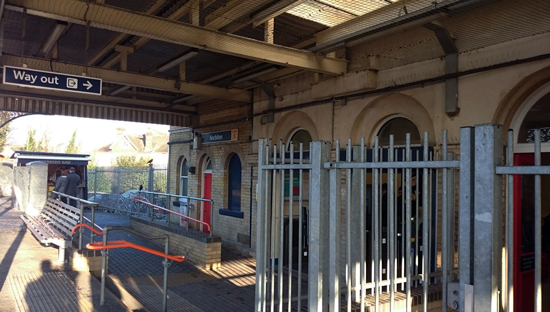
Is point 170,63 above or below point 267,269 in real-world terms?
above

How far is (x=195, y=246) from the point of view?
32.8 feet

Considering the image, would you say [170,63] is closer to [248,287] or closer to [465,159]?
[248,287]

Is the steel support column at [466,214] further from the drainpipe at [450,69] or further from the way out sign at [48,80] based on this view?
the way out sign at [48,80]

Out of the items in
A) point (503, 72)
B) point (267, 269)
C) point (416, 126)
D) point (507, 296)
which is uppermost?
point (503, 72)

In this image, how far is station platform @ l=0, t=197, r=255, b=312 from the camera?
18.6ft

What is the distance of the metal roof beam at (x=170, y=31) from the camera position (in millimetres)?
5621

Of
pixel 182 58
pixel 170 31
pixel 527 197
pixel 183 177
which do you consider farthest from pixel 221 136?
pixel 527 197

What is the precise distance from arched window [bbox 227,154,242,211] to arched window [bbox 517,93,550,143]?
308 inches

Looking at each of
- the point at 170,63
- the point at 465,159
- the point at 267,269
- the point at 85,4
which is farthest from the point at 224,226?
the point at 465,159

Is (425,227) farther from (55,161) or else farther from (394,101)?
(55,161)

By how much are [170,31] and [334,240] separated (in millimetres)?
4543

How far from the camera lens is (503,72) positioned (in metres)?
5.91

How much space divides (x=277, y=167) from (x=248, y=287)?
544 cm

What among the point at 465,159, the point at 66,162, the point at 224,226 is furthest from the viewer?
the point at 66,162
